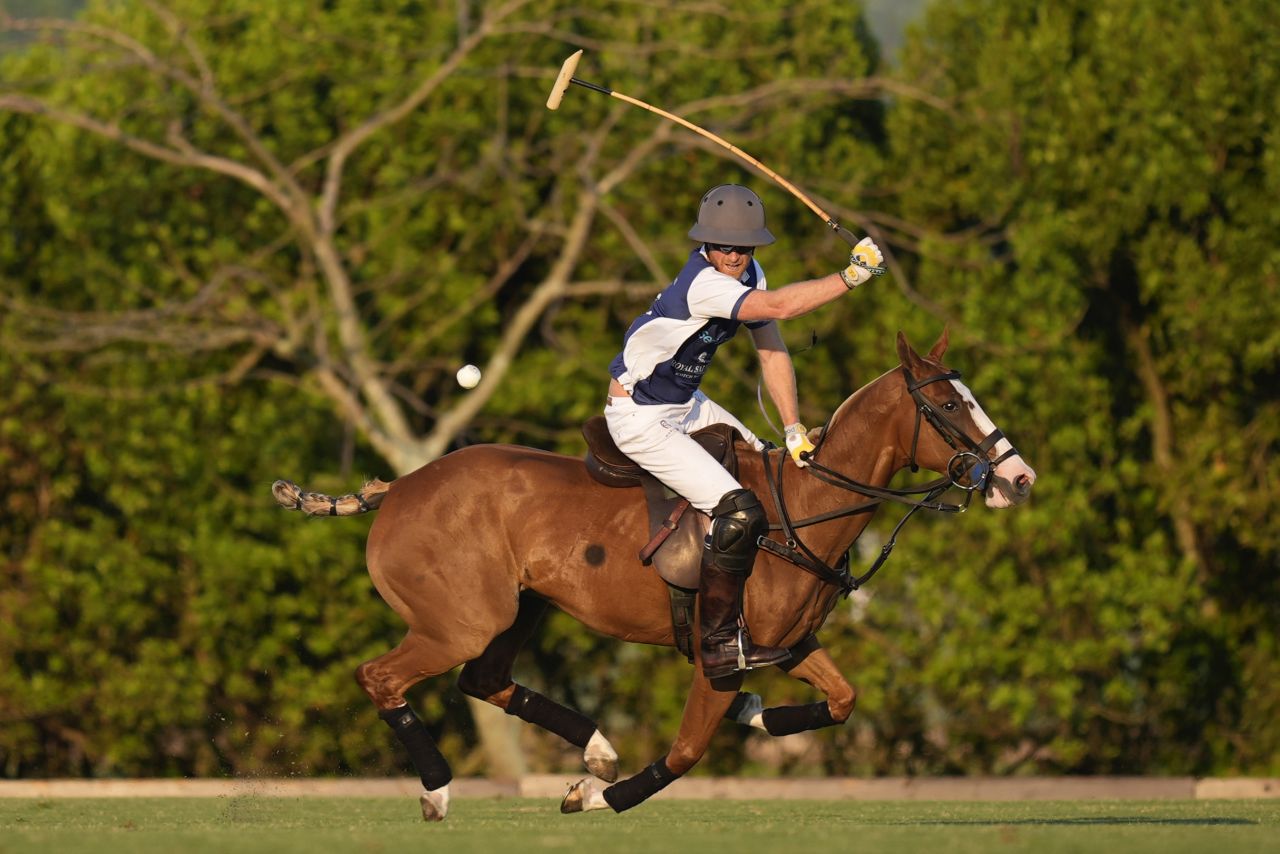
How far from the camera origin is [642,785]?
742 cm

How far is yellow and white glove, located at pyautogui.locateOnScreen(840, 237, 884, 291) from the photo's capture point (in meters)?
6.90

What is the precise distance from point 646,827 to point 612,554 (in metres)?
1.04

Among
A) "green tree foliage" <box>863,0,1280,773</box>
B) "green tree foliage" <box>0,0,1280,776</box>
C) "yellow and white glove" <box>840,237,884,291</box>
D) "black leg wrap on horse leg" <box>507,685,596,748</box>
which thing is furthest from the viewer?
"green tree foliage" <box>0,0,1280,776</box>

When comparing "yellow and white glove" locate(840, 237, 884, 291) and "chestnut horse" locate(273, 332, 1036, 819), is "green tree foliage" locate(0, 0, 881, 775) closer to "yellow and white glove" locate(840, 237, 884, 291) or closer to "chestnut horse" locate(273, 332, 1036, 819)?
"chestnut horse" locate(273, 332, 1036, 819)

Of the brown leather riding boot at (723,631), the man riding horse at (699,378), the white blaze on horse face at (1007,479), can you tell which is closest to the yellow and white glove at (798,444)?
the man riding horse at (699,378)

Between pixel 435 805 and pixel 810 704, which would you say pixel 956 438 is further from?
pixel 435 805

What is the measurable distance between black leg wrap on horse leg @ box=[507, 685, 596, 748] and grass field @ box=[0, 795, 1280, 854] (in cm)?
36

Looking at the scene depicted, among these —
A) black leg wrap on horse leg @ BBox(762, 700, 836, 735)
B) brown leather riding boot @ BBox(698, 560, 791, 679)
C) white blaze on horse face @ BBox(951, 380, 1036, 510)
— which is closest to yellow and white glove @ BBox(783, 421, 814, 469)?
brown leather riding boot @ BBox(698, 560, 791, 679)

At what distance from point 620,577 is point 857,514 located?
0.94 metres

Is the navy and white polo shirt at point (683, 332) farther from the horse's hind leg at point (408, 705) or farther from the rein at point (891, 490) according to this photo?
the horse's hind leg at point (408, 705)

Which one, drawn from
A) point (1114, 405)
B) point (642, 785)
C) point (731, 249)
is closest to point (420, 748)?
point (642, 785)

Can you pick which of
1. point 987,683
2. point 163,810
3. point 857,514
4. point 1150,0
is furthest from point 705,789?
point 1150,0

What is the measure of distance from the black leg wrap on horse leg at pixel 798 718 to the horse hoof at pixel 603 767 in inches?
24.5

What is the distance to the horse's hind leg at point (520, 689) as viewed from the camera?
26.2 ft
